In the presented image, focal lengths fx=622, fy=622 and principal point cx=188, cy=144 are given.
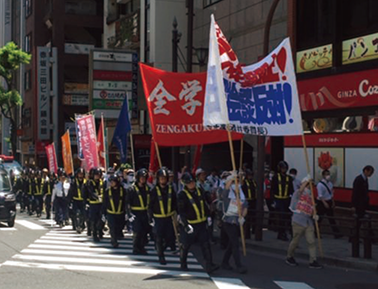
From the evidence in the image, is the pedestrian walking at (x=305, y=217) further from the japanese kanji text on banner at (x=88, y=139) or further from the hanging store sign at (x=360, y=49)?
the japanese kanji text on banner at (x=88, y=139)


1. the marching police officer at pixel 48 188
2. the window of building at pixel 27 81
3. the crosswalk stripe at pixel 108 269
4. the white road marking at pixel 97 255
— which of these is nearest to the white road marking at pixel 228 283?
the crosswalk stripe at pixel 108 269

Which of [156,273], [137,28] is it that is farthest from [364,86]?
[137,28]

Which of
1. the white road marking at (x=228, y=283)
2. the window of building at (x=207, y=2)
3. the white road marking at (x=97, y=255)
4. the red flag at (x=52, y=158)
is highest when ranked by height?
the window of building at (x=207, y=2)

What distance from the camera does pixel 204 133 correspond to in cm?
1451

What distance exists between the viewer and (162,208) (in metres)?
12.2

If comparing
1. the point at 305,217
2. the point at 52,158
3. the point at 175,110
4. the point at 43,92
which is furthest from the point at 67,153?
the point at 43,92

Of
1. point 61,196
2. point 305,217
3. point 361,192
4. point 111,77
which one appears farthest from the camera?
point 111,77

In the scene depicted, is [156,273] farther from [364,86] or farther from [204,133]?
[364,86]

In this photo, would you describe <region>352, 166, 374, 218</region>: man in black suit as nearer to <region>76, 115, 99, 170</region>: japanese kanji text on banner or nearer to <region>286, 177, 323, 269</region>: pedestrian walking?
<region>286, 177, 323, 269</region>: pedestrian walking

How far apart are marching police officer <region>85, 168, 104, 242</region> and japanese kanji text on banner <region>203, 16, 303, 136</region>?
5280 millimetres

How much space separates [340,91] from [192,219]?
872 centimetres

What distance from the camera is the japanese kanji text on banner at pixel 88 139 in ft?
64.7

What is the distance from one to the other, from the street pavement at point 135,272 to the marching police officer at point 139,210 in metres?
0.37

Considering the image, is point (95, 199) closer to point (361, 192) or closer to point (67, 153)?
point (361, 192)
